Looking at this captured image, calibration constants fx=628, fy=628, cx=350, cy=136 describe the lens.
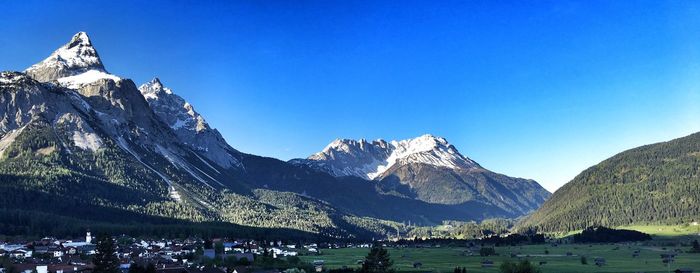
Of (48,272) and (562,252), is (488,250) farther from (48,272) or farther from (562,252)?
(48,272)

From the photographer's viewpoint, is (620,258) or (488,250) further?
(488,250)

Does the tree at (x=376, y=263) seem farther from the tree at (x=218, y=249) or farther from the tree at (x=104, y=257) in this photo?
the tree at (x=218, y=249)

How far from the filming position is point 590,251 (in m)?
200

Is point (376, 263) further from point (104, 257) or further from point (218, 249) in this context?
point (218, 249)

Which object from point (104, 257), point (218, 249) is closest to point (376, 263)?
point (104, 257)

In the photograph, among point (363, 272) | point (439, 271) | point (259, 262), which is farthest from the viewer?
point (259, 262)

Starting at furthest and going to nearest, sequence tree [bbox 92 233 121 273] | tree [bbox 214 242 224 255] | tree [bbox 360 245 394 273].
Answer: tree [bbox 214 242 224 255], tree [bbox 360 245 394 273], tree [bbox 92 233 121 273]

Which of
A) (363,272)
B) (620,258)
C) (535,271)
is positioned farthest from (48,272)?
(620,258)

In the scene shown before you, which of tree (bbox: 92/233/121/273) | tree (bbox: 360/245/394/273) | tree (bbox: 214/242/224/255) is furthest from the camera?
tree (bbox: 214/242/224/255)

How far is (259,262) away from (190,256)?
85.3 ft

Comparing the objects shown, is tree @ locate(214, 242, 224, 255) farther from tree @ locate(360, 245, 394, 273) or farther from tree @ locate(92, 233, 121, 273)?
tree @ locate(92, 233, 121, 273)

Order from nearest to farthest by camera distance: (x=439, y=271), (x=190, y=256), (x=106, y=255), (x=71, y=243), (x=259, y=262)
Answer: (x=106, y=255) < (x=439, y=271) < (x=259, y=262) < (x=190, y=256) < (x=71, y=243)

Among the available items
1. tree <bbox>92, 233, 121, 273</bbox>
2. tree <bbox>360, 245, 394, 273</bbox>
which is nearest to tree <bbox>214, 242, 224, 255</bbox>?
tree <bbox>360, 245, 394, 273</bbox>

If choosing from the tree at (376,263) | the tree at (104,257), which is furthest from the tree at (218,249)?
the tree at (104,257)
